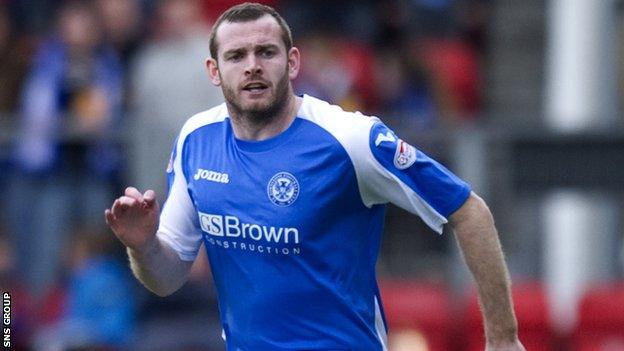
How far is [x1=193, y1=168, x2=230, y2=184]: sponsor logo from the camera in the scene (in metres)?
6.76

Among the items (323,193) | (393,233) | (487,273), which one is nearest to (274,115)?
(323,193)

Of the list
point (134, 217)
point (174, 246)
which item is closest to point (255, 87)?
point (134, 217)

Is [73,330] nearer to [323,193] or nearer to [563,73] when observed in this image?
[563,73]

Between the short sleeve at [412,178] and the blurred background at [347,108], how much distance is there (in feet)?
15.4

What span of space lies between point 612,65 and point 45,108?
13.7ft

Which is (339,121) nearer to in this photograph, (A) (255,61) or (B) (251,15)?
(A) (255,61)

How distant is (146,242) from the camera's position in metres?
6.79

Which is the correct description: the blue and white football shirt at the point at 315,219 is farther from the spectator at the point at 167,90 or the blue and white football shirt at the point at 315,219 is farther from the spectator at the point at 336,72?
the spectator at the point at 336,72

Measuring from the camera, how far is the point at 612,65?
13.2 metres

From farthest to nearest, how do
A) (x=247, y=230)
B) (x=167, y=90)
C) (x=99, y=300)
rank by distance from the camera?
(x=167, y=90) < (x=99, y=300) < (x=247, y=230)

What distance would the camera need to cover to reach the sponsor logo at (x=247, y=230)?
660cm

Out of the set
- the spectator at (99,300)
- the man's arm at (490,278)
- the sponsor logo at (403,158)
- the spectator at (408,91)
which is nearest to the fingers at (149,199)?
the sponsor logo at (403,158)

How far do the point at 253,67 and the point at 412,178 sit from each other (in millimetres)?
719

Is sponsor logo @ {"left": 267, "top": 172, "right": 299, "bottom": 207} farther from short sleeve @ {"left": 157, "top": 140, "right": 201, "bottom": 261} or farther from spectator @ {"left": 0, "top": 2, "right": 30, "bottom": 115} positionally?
spectator @ {"left": 0, "top": 2, "right": 30, "bottom": 115}
